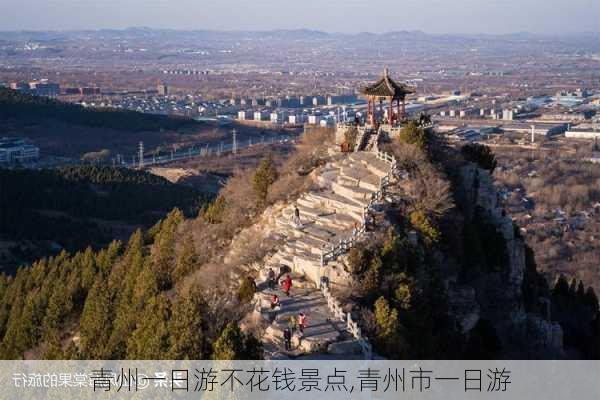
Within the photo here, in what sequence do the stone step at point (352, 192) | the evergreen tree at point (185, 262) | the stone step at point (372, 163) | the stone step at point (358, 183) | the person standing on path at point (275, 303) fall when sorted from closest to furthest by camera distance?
the person standing on path at point (275, 303) < the stone step at point (352, 192) < the stone step at point (358, 183) < the evergreen tree at point (185, 262) < the stone step at point (372, 163)

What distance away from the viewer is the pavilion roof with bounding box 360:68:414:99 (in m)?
22.8

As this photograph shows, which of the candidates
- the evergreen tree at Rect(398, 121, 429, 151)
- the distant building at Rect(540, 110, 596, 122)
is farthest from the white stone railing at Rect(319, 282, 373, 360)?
the distant building at Rect(540, 110, 596, 122)

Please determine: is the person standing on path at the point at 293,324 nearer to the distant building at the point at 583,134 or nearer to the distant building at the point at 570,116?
the distant building at the point at 583,134

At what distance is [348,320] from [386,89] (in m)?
11.3

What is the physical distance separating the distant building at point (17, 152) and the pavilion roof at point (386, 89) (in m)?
45.3

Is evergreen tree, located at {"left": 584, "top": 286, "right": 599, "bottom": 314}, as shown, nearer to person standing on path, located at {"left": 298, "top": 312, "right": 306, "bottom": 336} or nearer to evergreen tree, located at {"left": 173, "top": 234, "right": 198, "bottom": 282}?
evergreen tree, located at {"left": 173, "top": 234, "right": 198, "bottom": 282}

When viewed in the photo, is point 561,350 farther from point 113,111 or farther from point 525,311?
point 113,111

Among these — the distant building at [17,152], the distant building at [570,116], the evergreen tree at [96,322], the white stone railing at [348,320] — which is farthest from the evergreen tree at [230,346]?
the distant building at [570,116]

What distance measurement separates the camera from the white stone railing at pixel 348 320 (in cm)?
1234

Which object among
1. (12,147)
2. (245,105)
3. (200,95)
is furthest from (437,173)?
(200,95)

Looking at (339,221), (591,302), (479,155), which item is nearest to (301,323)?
(339,221)

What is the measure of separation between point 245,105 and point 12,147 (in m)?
56.5

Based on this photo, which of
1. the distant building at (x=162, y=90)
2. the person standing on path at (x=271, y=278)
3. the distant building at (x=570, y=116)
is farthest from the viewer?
the distant building at (x=162, y=90)

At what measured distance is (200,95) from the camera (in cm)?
13400
